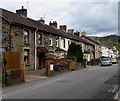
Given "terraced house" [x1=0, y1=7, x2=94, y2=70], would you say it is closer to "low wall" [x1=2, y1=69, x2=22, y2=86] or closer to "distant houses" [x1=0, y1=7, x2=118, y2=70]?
"distant houses" [x1=0, y1=7, x2=118, y2=70]

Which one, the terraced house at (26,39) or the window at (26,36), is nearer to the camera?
the terraced house at (26,39)

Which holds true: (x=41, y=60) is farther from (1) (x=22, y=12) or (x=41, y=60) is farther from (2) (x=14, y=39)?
(1) (x=22, y=12)

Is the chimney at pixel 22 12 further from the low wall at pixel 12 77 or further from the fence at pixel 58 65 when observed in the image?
the low wall at pixel 12 77

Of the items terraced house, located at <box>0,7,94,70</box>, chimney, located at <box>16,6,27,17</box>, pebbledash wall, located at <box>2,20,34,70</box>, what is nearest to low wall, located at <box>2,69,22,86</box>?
terraced house, located at <box>0,7,94,70</box>

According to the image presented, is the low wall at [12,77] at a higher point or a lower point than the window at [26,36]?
lower

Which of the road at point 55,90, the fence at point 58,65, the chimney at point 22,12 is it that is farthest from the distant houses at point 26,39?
the road at point 55,90

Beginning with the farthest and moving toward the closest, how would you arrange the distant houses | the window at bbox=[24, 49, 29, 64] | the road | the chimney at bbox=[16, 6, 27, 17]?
the chimney at bbox=[16, 6, 27, 17], the window at bbox=[24, 49, 29, 64], the distant houses, the road

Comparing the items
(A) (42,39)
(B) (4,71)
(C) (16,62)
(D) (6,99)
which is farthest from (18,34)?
(D) (6,99)

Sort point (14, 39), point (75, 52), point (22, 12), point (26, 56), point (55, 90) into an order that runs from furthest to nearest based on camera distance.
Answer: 1. point (75, 52)
2. point (22, 12)
3. point (26, 56)
4. point (14, 39)
5. point (55, 90)

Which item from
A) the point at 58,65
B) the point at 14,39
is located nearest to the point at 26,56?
the point at 14,39

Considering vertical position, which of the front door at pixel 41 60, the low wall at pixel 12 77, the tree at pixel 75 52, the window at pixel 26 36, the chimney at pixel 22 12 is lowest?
the low wall at pixel 12 77

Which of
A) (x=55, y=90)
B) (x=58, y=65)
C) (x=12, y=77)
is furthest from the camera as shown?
(x=58, y=65)

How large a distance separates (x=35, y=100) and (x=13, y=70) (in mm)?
5752

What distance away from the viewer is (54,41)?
30.5 meters
